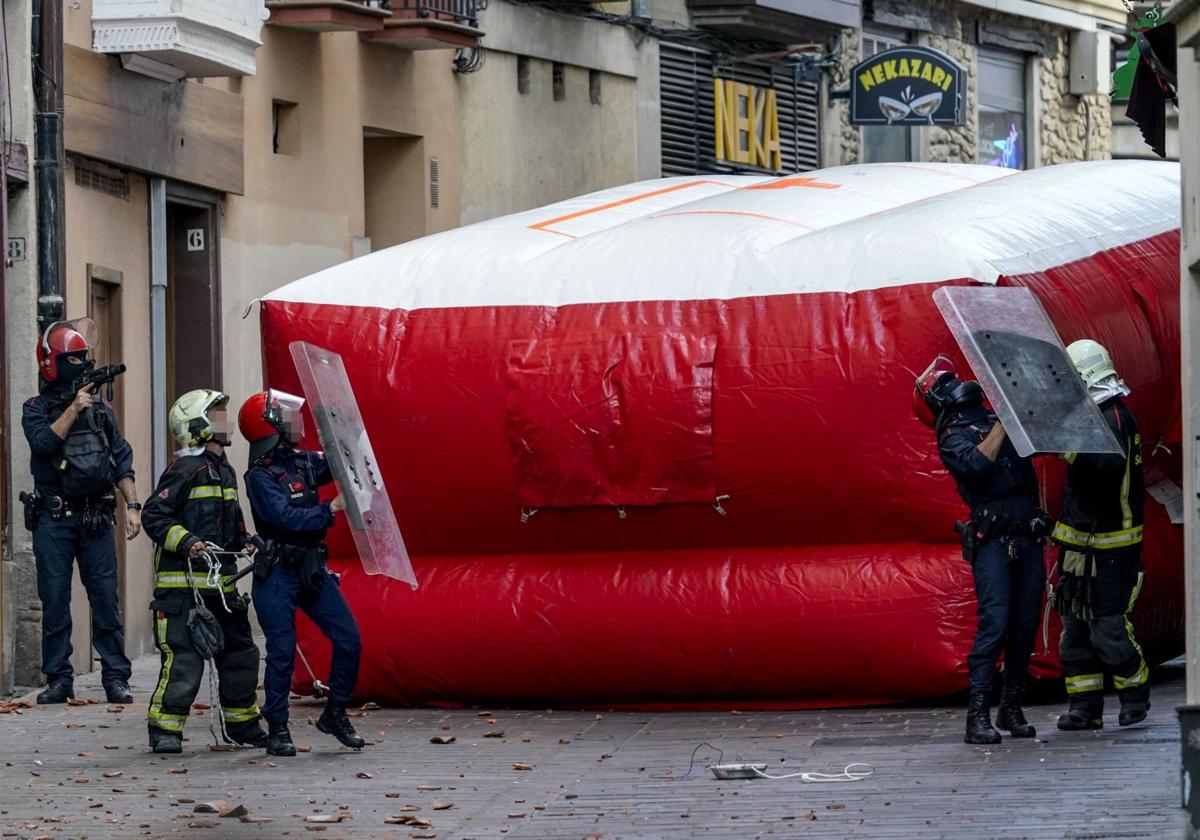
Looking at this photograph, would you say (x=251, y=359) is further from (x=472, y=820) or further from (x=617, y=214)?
(x=472, y=820)

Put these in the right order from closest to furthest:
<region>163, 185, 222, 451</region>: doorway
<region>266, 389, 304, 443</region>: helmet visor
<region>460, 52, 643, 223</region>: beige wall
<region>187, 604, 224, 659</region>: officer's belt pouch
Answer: <region>187, 604, 224, 659</region>: officer's belt pouch < <region>266, 389, 304, 443</region>: helmet visor < <region>163, 185, 222, 451</region>: doorway < <region>460, 52, 643, 223</region>: beige wall

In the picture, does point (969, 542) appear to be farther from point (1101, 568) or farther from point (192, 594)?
point (192, 594)

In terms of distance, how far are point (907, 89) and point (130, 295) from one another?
10.9 metres

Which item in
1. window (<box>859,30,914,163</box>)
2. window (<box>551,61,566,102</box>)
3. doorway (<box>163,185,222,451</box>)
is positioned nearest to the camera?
doorway (<box>163,185,222,451</box>)

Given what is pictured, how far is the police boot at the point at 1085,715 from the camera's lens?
10.9m

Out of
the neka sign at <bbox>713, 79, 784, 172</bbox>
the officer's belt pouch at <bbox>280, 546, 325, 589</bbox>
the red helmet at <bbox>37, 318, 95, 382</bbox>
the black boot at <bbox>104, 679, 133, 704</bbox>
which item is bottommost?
the black boot at <bbox>104, 679, 133, 704</bbox>

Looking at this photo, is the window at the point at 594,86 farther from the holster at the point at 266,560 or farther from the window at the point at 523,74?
the holster at the point at 266,560

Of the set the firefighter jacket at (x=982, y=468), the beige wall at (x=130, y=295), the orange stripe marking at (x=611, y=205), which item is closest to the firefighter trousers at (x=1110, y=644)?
the firefighter jacket at (x=982, y=468)

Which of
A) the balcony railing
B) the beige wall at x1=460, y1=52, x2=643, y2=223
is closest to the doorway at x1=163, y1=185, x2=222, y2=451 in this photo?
the balcony railing

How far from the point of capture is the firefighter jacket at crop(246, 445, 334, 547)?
10852mm

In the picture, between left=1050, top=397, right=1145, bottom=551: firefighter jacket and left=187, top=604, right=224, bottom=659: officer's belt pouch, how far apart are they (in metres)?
3.54

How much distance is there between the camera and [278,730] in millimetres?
10906

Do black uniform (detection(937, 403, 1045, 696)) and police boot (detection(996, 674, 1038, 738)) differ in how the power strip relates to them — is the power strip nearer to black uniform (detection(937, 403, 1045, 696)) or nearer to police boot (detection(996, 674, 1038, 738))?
black uniform (detection(937, 403, 1045, 696))

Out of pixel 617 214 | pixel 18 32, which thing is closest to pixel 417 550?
pixel 617 214
